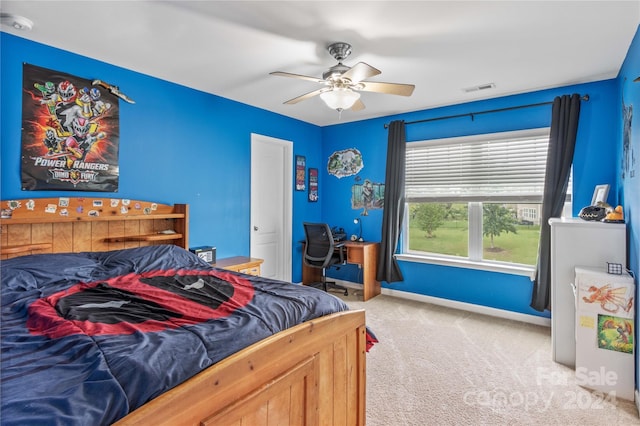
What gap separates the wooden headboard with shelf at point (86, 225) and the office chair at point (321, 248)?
5.52 feet

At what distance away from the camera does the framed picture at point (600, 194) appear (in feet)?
9.43

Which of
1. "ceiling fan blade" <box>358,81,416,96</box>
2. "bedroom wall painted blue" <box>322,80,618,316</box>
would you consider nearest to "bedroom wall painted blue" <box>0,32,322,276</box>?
"bedroom wall painted blue" <box>322,80,618,316</box>

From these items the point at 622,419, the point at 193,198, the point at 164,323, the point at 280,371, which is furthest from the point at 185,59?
the point at 622,419

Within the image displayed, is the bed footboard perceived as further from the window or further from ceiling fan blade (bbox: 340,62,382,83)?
the window

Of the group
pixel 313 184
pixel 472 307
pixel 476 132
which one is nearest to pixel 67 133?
pixel 313 184

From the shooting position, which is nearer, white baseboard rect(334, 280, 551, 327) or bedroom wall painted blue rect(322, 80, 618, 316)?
bedroom wall painted blue rect(322, 80, 618, 316)

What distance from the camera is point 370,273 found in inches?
174

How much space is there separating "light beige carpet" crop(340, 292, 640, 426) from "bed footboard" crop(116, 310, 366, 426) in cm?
52

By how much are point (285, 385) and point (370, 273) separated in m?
3.19

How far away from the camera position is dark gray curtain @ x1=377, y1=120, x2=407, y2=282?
4.36m

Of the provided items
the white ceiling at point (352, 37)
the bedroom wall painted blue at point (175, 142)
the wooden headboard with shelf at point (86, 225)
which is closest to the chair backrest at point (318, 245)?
the bedroom wall painted blue at point (175, 142)

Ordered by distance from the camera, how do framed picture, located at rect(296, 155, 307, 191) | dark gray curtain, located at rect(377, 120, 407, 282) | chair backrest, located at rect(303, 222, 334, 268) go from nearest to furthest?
chair backrest, located at rect(303, 222, 334, 268) → dark gray curtain, located at rect(377, 120, 407, 282) → framed picture, located at rect(296, 155, 307, 191)

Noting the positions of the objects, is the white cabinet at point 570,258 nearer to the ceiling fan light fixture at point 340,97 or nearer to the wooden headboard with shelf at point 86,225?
the ceiling fan light fixture at point 340,97

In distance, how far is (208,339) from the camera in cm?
124
